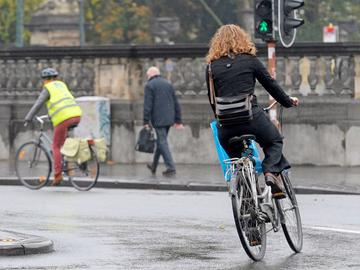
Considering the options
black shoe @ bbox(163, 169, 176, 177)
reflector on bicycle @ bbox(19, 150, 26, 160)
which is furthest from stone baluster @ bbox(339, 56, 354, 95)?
reflector on bicycle @ bbox(19, 150, 26, 160)

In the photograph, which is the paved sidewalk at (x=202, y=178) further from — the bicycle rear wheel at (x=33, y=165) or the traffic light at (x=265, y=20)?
the traffic light at (x=265, y=20)

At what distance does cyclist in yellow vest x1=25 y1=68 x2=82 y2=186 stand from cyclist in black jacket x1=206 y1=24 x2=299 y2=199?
26.3 ft

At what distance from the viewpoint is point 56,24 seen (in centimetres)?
6462

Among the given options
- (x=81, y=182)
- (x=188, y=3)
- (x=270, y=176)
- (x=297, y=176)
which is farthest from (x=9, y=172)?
(x=188, y=3)

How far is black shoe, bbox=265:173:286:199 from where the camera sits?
448 inches

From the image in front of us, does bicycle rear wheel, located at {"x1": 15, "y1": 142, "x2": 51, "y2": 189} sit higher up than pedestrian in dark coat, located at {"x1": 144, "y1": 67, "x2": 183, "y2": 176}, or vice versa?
pedestrian in dark coat, located at {"x1": 144, "y1": 67, "x2": 183, "y2": 176}

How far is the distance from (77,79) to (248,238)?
14.4 m

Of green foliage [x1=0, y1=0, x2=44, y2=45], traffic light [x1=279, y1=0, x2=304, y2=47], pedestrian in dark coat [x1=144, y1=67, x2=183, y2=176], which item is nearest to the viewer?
traffic light [x1=279, y1=0, x2=304, y2=47]

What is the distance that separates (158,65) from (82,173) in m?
5.33

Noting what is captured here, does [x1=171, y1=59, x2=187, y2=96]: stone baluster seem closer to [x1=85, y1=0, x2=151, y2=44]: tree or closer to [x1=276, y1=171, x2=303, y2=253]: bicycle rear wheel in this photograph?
[x1=276, y1=171, x2=303, y2=253]: bicycle rear wheel

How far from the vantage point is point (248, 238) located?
1098 cm

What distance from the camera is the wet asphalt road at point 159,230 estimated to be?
1092 cm

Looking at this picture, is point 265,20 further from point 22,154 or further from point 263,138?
point 263,138

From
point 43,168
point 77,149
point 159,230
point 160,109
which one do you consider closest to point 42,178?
point 43,168
